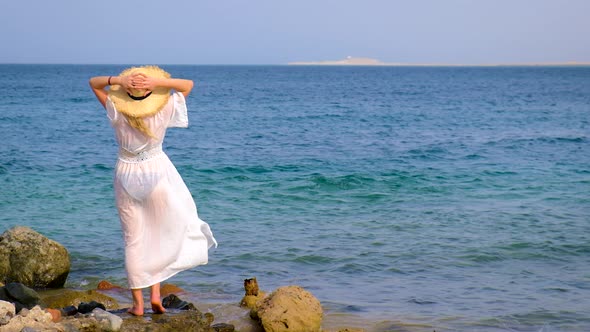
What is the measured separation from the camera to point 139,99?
584 centimetres

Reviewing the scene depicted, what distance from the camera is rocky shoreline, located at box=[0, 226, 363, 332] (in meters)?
Answer: 5.82

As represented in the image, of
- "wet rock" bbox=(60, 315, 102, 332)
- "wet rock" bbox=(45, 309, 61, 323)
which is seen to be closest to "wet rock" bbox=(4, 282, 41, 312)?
"wet rock" bbox=(45, 309, 61, 323)

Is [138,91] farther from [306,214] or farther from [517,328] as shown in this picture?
[306,214]

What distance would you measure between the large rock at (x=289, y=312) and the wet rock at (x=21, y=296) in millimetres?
2033

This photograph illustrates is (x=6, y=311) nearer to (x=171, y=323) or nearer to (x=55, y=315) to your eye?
(x=55, y=315)

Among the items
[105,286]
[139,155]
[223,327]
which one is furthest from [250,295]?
[139,155]

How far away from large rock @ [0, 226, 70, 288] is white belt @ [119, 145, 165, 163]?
3308mm

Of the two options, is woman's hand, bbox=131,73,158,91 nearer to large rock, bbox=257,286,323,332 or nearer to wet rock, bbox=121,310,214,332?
wet rock, bbox=121,310,214,332

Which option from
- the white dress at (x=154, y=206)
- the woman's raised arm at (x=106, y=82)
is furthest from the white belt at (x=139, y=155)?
the woman's raised arm at (x=106, y=82)

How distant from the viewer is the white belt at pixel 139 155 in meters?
5.98

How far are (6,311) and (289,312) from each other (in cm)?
243

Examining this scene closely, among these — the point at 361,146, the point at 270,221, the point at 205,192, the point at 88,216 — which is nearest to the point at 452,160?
the point at 361,146

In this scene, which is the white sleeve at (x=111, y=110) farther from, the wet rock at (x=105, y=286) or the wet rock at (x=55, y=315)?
the wet rock at (x=105, y=286)

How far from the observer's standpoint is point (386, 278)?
9312mm
